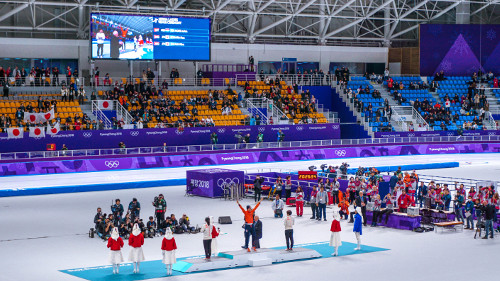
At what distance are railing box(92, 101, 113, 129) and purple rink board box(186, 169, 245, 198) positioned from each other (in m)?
13.1

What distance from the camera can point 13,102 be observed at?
149 ft

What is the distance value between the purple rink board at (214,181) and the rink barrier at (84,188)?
3823mm

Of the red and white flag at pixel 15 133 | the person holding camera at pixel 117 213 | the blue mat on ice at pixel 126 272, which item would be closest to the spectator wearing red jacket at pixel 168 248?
the blue mat on ice at pixel 126 272

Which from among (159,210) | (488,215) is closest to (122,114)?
(159,210)

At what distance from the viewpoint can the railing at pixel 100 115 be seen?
46.7 m

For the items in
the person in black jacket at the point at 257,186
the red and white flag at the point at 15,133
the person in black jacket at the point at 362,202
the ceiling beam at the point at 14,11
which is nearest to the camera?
the person in black jacket at the point at 362,202

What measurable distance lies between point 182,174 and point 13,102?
1099 cm

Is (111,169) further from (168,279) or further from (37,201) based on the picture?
(168,279)

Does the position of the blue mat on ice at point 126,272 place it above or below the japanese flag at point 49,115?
below

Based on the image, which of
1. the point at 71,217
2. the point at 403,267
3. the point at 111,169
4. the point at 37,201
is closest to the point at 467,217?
the point at 403,267

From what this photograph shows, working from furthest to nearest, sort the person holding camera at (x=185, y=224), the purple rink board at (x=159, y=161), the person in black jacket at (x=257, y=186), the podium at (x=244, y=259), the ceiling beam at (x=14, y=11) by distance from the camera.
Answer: the ceiling beam at (x=14, y=11) < the purple rink board at (x=159, y=161) < the person in black jacket at (x=257, y=186) < the person holding camera at (x=185, y=224) < the podium at (x=244, y=259)

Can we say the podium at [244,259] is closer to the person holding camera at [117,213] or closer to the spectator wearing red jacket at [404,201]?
→ the person holding camera at [117,213]

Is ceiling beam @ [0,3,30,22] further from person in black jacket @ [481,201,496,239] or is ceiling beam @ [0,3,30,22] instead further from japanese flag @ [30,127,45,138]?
person in black jacket @ [481,201,496,239]

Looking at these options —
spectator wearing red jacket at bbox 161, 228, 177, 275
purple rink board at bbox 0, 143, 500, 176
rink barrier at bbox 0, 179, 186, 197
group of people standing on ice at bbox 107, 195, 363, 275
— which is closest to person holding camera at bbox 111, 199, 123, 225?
group of people standing on ice at bbox 107, 195, 363, 275
